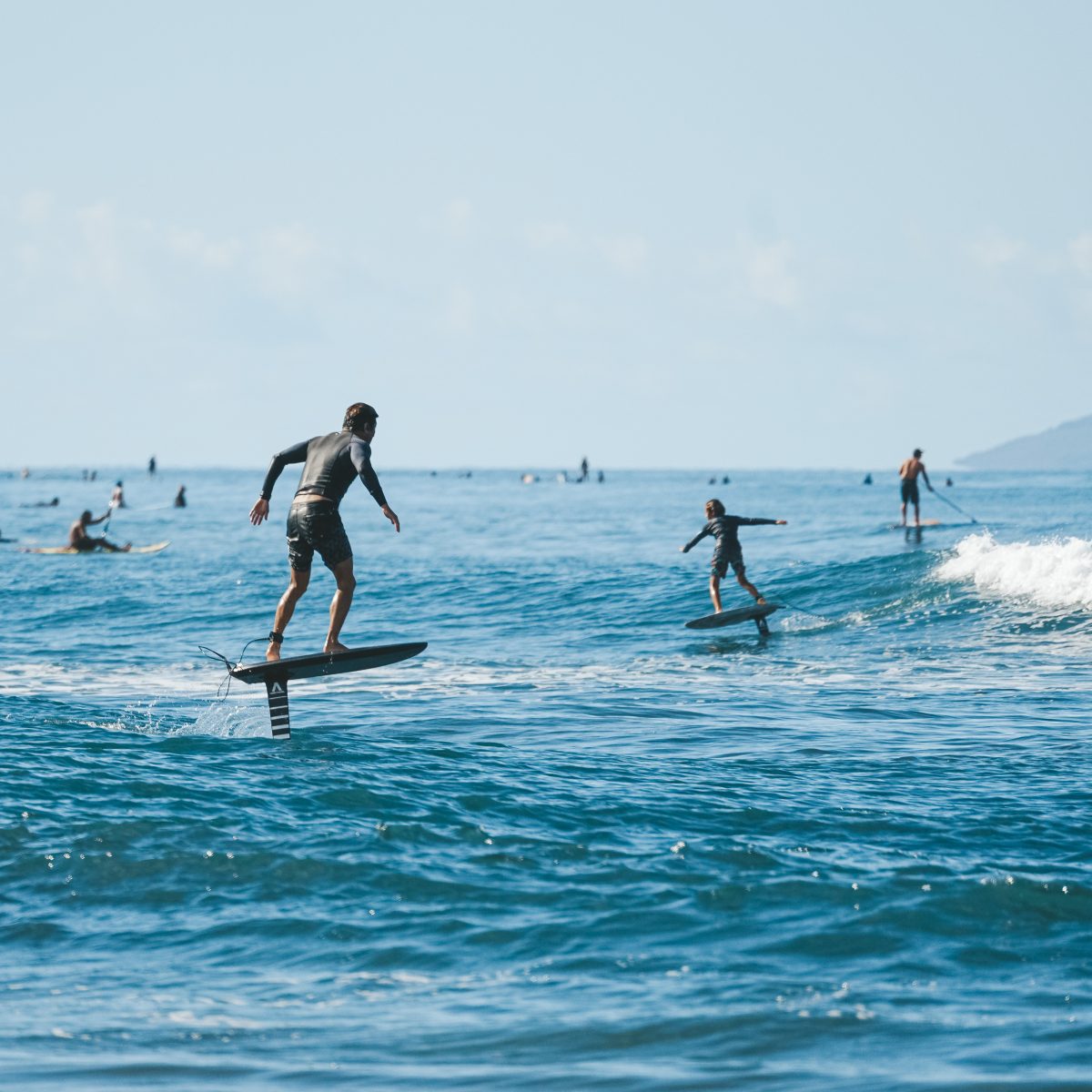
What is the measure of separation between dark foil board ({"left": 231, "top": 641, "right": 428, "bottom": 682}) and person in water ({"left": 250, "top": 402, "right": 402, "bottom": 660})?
0.11 meters

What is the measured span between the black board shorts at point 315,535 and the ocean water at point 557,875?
6.00 feet

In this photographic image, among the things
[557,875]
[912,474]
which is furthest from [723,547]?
[912,474]

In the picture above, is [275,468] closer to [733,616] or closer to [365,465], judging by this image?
[365,465]

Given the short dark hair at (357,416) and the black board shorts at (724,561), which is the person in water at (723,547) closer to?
the black board shorts at (724,561)

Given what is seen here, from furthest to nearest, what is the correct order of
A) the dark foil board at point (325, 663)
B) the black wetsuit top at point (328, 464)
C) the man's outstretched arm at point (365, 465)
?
the dark foil board at point (325, 663) < the black wetsuit top at point (328, 464) < the man's outstretched arm at point (365, 465)

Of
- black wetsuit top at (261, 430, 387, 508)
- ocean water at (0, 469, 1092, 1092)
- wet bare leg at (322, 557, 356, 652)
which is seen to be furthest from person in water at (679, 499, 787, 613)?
black wetsuit top at (261, 430, 387, 508)

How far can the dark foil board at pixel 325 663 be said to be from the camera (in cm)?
1148

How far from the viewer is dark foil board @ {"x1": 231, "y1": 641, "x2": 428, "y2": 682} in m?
11.5

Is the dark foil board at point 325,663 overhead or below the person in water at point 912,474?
below

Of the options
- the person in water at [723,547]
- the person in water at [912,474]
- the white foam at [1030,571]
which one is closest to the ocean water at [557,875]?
the person in water at [723,547]

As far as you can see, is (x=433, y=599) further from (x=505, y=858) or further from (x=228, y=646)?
(x=505, y=858)

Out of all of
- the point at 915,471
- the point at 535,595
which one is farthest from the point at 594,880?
the point at 915,471

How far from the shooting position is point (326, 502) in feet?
37.3

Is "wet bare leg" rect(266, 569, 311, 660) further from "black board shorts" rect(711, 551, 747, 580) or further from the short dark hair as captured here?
"black board shorts" rect(711, 551, 747, 580)
